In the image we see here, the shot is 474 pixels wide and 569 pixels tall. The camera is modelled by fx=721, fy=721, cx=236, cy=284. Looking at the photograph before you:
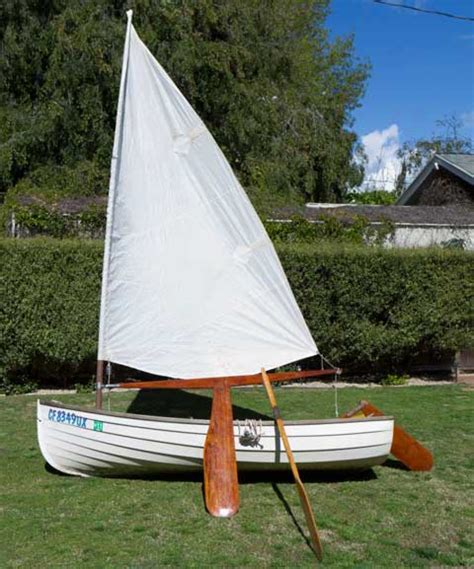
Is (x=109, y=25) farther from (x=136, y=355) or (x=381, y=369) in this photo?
(x=136, y=355)

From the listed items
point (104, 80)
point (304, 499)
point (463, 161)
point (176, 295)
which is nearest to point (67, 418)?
point (176, 295)

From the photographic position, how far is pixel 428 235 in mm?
18297

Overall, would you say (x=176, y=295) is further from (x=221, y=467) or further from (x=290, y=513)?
(x=290, y=513)

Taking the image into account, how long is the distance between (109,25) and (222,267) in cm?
1138

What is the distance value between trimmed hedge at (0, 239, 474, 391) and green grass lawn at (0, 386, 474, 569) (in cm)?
317

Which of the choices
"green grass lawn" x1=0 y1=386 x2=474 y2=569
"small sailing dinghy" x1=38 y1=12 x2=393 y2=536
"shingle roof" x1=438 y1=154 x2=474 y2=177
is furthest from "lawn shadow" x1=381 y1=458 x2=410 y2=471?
"shingle roof" x1=438 y1=154 x2=474 y2=177

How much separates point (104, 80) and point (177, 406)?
8.97 m

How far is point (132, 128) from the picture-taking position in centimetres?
682

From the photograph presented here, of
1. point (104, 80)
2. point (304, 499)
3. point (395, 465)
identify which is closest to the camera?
point (304, 499)

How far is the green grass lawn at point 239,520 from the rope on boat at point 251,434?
1.61ft

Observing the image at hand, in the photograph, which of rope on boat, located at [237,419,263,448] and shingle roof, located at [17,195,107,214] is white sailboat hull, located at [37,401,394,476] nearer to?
rope on boat, located at [237,419,263,448]

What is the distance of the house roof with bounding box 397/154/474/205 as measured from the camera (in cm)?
2089

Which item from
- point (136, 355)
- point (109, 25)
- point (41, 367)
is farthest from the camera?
point (109, 25)

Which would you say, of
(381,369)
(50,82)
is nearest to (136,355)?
(381,369)
